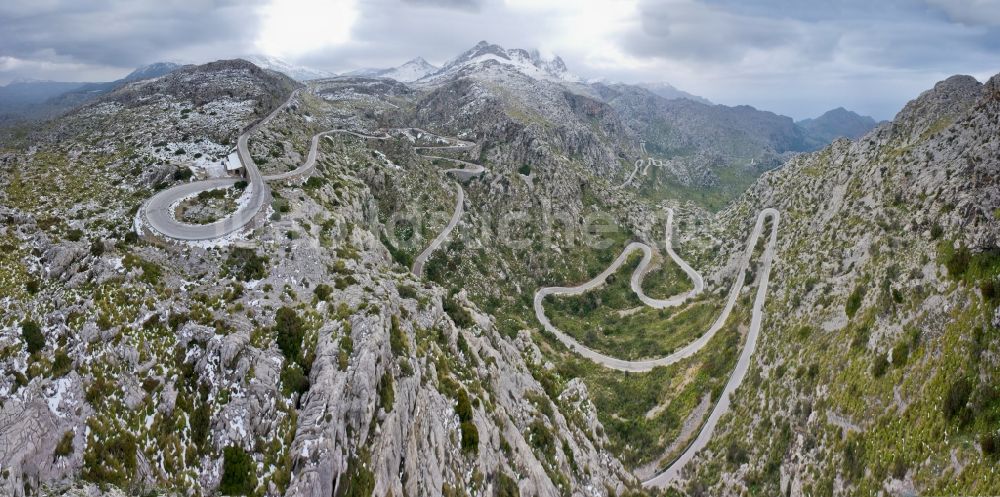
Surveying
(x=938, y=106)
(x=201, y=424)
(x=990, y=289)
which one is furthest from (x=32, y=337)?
(x=938, y=106)

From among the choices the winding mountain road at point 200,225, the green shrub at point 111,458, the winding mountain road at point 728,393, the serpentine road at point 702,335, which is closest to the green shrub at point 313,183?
the winding mountain road at point 200,225

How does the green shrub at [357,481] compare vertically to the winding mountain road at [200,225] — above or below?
below

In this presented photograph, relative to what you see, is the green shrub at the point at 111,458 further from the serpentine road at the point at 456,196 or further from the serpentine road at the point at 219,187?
the serpentine road at the point at 456,196

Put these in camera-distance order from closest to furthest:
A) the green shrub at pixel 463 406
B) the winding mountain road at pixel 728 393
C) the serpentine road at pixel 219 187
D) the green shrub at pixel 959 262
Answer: the green shrub at pixel 463 406 < the serpentine road at pixel 219 187 < the green shrub at pixel 959 262 < the winding mountain road at pixel 728 393

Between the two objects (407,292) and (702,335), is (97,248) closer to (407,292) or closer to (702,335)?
(407,292)

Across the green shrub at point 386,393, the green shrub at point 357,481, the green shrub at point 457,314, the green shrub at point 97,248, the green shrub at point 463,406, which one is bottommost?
the green shrub at point 457,314

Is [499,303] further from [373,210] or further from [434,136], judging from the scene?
[434,136]

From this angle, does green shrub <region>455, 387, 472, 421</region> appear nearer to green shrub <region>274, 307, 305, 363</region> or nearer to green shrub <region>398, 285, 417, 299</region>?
green shrub <region>398, 285, 417, 299</region>
